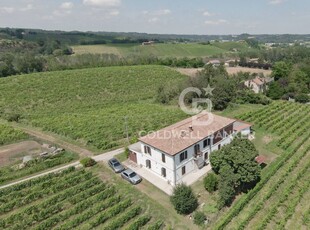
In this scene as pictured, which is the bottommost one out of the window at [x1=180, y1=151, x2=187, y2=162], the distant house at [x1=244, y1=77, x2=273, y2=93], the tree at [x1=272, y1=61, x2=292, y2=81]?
the window at [x1=180, y1=151, x2=187, y2=162]

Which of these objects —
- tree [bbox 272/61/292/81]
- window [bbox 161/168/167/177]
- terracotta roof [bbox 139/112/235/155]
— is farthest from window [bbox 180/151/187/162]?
tree [bbox 272/61/292/81]

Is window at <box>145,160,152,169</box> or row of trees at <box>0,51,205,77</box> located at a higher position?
row of trees at <box>0,51,205,77</box>

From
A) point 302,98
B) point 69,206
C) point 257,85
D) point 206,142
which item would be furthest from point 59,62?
point 69,206

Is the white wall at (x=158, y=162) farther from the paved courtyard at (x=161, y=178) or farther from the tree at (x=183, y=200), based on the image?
the tree at (x=183, y=200)

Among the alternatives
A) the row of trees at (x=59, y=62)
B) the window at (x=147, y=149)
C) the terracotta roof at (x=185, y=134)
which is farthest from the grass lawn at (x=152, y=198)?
the row of trees at (x=59, y=62)

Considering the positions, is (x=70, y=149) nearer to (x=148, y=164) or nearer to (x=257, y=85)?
(x=148, y=164)

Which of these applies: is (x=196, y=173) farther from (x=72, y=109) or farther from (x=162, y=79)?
(x=162, y=79)

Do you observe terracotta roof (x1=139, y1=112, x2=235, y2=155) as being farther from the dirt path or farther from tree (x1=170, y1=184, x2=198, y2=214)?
the dirt path
